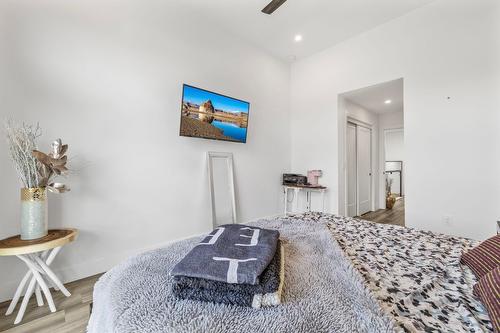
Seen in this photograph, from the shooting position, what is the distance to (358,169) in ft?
14.4

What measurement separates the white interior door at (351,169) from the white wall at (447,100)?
1.19m

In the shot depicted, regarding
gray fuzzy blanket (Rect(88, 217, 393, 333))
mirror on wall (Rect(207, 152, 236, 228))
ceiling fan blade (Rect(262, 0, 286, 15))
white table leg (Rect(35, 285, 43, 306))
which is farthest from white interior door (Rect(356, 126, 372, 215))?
white table leg (Rect(35, 285, 43, 306))

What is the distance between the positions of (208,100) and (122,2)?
127 cm

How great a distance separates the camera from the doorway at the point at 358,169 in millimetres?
4180

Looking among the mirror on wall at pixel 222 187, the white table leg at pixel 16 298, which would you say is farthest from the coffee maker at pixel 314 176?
the white table leg at pixel 16 298

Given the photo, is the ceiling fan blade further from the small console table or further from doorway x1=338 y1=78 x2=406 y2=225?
the small console table

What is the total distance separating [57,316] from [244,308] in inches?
68.2

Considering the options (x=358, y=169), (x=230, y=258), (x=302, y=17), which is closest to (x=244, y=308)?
(x=230, y=258)

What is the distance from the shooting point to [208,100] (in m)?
2.79

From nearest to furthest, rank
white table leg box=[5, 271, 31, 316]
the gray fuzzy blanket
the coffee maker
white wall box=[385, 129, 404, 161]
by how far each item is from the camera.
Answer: the gray fuzzy blanket, white table leg box=[5, 271, 31, 316], the coffee maker, white wall box=[385, 129, 404, 161]

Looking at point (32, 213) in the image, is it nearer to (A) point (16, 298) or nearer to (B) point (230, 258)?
(A) point (16, 298)

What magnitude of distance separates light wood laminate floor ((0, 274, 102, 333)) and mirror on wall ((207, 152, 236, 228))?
151 cm

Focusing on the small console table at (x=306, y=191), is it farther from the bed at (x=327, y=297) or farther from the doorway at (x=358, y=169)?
the bed at (x=327, y=297)

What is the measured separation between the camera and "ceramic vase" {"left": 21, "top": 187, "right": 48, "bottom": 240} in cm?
157
